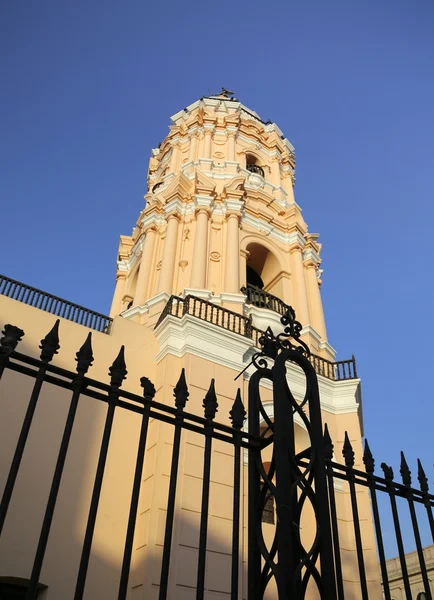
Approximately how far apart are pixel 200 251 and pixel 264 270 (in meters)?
3.71

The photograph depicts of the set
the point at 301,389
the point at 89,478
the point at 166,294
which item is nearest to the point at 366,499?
the point at 301,389

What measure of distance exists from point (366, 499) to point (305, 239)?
10101 millimetres

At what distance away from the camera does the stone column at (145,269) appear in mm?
15242

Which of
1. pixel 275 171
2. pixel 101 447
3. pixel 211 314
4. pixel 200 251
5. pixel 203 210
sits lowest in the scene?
pixel 101 447

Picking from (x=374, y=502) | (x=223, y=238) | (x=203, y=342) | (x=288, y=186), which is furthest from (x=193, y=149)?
(x=374, y=502)

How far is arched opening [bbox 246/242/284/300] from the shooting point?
17.5 meters

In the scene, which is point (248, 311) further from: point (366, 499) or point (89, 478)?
point (89, 478)

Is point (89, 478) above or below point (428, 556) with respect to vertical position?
below

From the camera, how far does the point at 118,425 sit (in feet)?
33.6

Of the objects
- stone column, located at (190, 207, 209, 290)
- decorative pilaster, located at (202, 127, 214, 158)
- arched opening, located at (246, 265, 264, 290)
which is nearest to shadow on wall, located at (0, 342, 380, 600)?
stone column, located at (190, 207, 209, 290)

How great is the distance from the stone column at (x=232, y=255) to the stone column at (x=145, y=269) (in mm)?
2500

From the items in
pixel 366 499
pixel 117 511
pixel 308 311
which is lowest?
pixel 117 511

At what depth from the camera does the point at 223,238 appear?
16594mm

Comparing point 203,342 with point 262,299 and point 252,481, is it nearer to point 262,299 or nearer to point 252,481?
point 262,299
